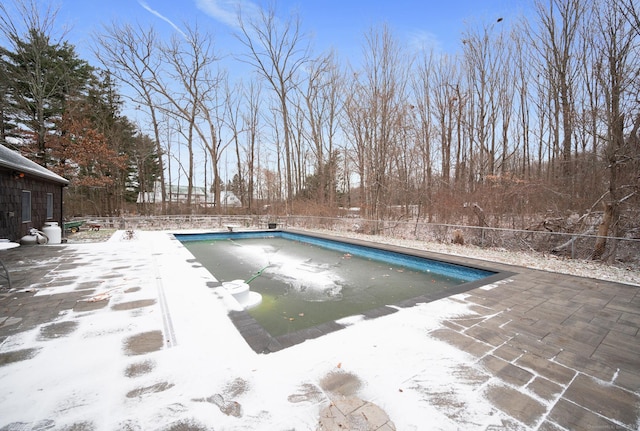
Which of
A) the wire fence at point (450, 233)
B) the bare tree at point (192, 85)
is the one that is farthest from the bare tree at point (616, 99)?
the bare tree at point (192, 85)

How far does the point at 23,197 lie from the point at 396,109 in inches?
511

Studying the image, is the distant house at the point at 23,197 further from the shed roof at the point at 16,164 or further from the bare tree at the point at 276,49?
the bare tree at the point at 276,49

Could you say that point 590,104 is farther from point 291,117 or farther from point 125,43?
point 125,43

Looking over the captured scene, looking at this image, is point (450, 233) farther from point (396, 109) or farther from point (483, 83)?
point (483, 83)

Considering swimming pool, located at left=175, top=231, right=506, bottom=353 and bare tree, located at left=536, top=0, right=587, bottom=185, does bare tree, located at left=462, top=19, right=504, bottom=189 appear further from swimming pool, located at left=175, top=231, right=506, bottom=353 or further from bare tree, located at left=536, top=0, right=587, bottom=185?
swimming pool, located at left=175, top=231, right=506, bottom=353

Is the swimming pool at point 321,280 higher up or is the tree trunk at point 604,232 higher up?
the tree trunk at point 604,232

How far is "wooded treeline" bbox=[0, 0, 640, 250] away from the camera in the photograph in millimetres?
6574

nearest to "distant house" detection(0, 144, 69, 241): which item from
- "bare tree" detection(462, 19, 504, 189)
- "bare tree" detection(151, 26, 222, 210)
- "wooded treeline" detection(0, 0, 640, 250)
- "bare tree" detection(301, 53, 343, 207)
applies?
"wooded treeline" detection(0, 0, 640, 250)

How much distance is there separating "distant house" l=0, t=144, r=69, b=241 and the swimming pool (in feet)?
13.7

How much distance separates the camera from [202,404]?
1622mm

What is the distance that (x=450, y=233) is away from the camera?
29.6 feet

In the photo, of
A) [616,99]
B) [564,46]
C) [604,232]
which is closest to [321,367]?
[604,232]

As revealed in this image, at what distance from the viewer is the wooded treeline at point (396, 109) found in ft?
21.6

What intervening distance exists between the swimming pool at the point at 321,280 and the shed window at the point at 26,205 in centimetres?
420
